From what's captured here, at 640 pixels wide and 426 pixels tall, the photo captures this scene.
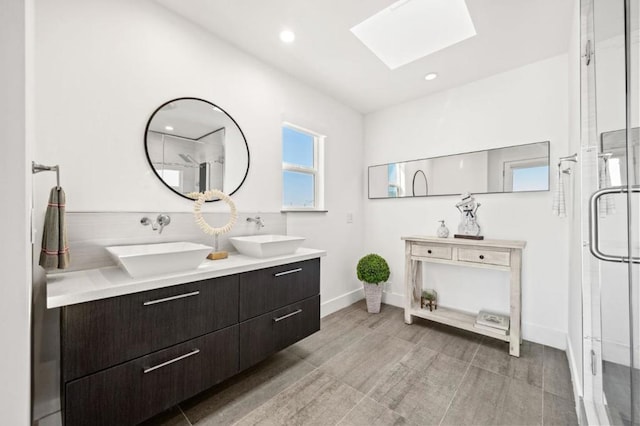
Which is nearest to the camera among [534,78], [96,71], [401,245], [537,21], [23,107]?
[23,107]

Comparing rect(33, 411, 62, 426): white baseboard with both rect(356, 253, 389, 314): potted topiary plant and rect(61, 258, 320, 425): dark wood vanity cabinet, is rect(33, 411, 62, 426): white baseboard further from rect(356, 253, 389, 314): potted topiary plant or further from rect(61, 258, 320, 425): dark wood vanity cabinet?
rect(356, 253, 389, 314): potted topiary plant

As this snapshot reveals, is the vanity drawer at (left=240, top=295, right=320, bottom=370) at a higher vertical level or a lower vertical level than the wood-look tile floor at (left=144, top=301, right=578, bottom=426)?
higher

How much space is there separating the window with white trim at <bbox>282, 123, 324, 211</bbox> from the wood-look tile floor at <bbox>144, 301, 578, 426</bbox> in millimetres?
1385

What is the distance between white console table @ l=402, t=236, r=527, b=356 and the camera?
2.14 meters

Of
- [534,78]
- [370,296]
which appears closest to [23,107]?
[370,296]

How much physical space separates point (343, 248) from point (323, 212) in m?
0.58

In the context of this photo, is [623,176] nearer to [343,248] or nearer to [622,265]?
[622,265]

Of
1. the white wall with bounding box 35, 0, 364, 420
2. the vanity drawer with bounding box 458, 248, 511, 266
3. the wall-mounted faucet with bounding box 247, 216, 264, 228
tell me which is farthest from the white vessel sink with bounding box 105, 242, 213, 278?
the vanity drawer with bounding box 458, 248, 511, 266

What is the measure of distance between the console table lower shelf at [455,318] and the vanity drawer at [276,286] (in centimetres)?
125

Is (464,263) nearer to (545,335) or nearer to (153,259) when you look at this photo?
(545,335)

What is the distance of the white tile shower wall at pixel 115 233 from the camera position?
1453mm

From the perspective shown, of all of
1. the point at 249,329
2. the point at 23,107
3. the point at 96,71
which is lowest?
the point at 249,329

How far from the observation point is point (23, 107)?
64 centimetres

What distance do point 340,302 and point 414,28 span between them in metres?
2.80
